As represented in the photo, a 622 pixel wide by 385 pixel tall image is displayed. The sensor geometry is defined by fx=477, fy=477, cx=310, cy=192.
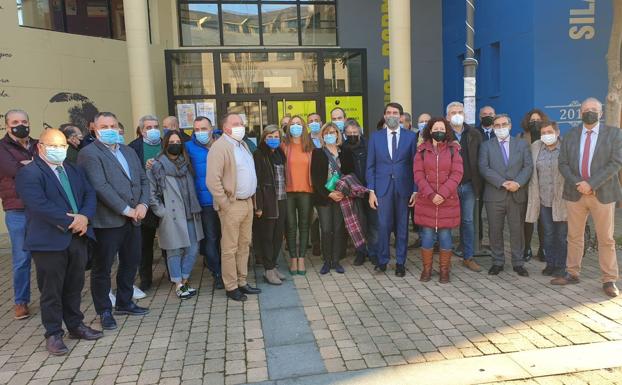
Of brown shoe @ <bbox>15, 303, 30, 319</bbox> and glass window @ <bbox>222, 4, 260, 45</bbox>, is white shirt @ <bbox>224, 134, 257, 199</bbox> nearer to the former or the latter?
brown shoe @ <bbox>15, 303, 30, 319</bbox>

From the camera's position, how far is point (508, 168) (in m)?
5.74

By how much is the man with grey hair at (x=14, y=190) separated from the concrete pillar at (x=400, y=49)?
7.59 meters

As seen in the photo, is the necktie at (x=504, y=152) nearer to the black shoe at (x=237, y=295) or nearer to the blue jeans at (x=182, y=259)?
the black shoe at (x=237, y=295)

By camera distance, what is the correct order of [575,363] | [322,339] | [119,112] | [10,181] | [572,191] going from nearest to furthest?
[575,363] < [322,339] < [10,181] < [572,191] < [119,112]

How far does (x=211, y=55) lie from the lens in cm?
1198

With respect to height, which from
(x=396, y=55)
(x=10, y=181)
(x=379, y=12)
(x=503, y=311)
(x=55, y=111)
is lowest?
(x=503, y=311)

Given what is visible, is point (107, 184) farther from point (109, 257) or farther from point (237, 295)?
point (237, 295)

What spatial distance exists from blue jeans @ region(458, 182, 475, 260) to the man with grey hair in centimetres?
495

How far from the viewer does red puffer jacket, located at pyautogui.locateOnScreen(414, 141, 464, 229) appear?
543 centimetres

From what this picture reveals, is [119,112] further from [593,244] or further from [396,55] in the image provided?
[593,244]

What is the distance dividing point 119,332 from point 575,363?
12.9ft

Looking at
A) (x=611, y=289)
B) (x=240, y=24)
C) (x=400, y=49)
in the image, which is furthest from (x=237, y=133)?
(x=240, y=24)

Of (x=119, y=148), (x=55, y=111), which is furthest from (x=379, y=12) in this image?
(x=119, y=148)

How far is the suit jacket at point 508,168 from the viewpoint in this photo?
5.70 metres
